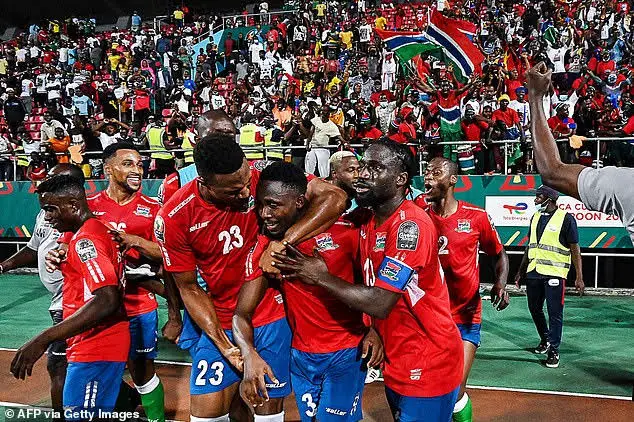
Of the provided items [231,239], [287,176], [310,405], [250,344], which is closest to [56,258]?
[231,239]

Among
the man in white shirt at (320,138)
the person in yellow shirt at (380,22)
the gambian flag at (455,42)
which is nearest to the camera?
the man in white shirt at (320,138)

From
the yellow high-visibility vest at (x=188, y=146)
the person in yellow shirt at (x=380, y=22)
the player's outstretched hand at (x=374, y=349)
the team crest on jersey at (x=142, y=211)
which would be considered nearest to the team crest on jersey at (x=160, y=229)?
the player's outstretched hand at (x=374, y=349)

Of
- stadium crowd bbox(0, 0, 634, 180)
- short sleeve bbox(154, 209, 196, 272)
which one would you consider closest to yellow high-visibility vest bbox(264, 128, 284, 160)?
stadium crowd bbox(0, 0, 634, 180)

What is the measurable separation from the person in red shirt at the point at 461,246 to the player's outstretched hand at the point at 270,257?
233 centimetres

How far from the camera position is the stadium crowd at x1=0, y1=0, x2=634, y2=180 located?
13938 millimetres

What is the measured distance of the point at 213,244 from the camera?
14.1 feet

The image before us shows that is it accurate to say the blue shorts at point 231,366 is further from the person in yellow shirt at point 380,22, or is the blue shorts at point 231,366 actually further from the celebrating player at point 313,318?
the person in yellow shirt at point 380,22

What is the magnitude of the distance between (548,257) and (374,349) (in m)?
5.35

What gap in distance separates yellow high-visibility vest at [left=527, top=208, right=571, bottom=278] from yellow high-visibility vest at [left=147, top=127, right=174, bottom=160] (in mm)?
9360

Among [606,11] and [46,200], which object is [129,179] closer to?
[46,200]

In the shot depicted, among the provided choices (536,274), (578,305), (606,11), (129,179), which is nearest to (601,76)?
(606,11)

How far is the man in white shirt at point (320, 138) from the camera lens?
45.4 ft

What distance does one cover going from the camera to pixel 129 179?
240 inches

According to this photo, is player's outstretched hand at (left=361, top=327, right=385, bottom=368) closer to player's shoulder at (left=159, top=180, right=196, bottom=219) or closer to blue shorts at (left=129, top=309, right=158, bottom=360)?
player's shoulder at (left=159, top=180, right=196, bottom=219)
